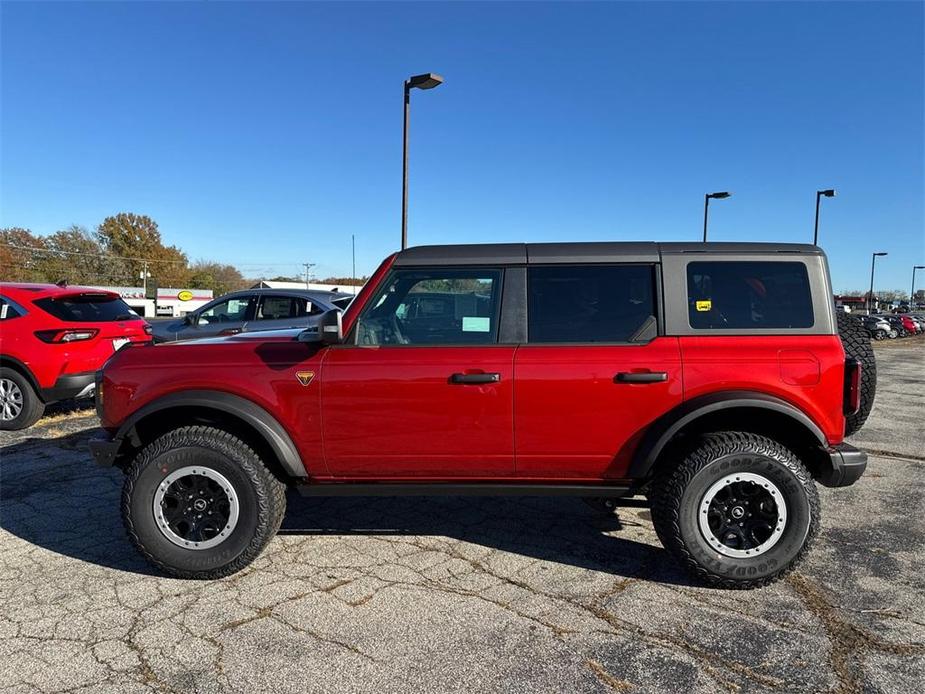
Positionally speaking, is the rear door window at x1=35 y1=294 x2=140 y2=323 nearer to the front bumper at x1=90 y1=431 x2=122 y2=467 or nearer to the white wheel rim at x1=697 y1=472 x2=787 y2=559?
the front bumper at x1=90 y1=431 x2=122 y2=467

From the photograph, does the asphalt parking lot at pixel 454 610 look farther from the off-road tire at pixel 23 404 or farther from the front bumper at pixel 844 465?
the off-road tire at pixel 23 404

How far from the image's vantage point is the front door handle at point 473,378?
3227 millimetres

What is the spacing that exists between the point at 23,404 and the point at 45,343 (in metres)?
0.76

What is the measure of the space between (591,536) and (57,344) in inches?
238

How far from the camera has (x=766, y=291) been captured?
3.36m

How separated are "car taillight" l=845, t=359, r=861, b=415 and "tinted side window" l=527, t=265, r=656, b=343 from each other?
111cm

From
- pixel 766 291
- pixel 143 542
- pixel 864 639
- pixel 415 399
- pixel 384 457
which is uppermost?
pixel 766 291

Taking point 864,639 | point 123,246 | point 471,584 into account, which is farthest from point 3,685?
point 123,246

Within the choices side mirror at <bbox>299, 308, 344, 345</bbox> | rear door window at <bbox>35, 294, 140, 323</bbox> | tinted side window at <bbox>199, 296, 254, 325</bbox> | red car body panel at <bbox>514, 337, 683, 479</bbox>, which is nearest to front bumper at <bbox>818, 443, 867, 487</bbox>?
red car body panel at <bbox>514, 337, 683, 479</bbox>

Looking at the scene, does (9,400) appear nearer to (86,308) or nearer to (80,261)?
(86,308)

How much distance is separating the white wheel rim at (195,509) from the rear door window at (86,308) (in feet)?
15.0

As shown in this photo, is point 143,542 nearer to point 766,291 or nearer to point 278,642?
point 278,642

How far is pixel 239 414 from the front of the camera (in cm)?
327

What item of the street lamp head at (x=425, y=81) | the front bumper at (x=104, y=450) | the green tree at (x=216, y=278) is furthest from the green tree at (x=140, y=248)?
the front bumper at (x=104, y=450)
